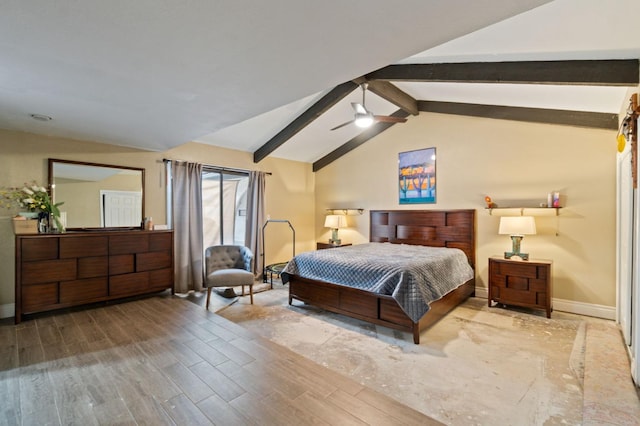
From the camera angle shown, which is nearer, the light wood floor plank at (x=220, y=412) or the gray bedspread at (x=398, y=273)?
the light wood floor plank at (x=220, y=412)

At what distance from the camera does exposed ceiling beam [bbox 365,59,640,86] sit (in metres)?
2.46

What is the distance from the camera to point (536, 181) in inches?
162

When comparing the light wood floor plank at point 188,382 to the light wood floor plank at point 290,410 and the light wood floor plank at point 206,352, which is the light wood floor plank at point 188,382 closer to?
the light wood floor plank at point 206,352

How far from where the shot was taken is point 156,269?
4379 mm

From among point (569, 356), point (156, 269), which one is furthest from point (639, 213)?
point (156, 269)

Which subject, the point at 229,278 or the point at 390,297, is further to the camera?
the point at 229,278

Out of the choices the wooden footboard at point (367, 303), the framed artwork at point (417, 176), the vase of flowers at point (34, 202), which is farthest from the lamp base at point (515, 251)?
the vase of flowers at point (34, 202)

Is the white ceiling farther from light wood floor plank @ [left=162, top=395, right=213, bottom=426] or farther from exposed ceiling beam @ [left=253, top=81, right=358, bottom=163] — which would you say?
light wood floor plank @ [left=162, top=395, right=213, bottom=426]

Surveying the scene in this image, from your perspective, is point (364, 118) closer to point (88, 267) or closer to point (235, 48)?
point (235, 48)

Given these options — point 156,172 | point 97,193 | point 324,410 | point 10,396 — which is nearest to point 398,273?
point 324,410

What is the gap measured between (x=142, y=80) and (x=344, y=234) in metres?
4.93

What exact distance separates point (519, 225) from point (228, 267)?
4.36m

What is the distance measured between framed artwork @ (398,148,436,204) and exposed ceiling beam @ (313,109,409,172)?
2.38 ft

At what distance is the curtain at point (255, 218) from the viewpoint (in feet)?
19.0
